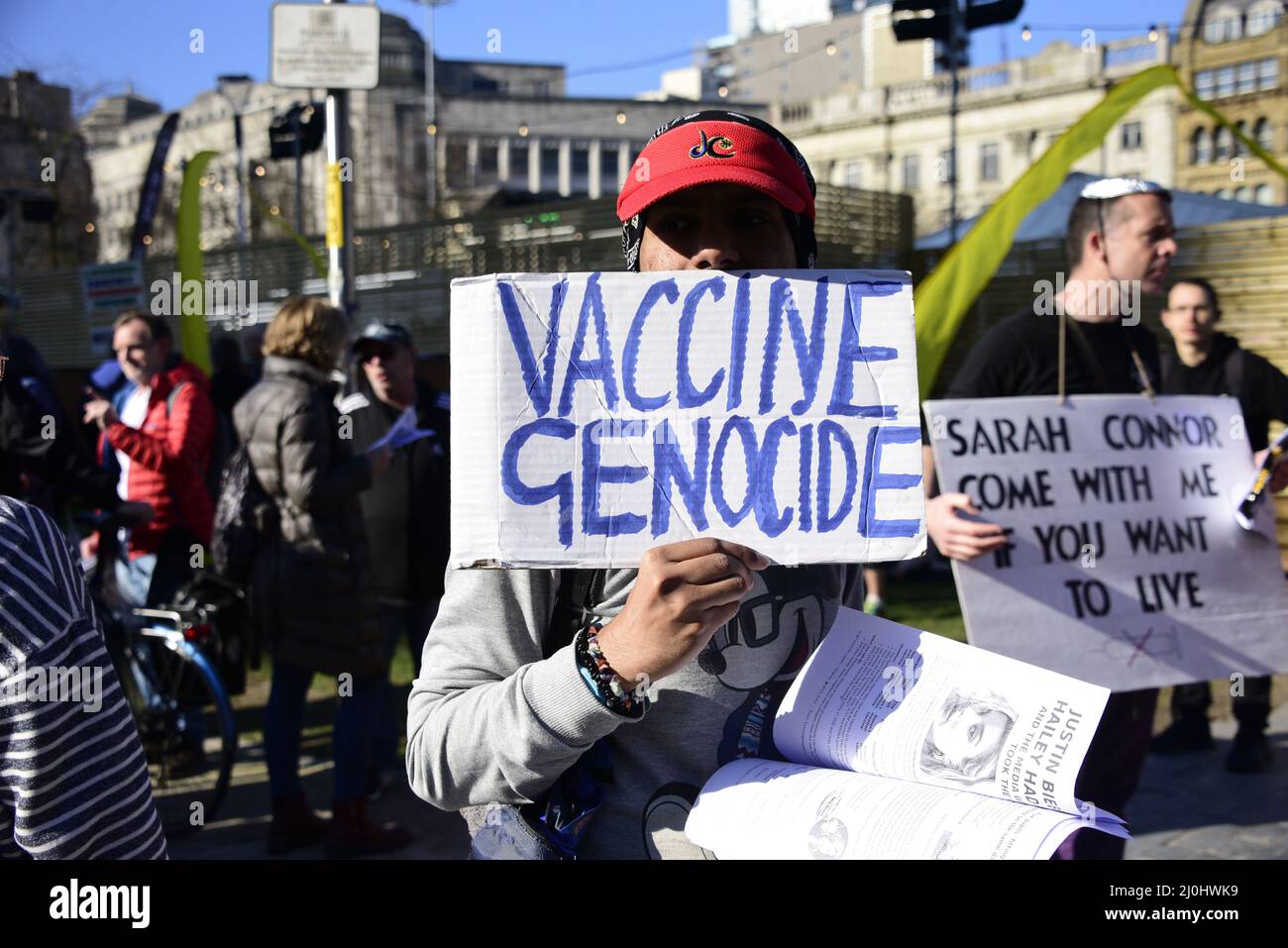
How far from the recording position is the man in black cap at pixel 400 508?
550 centimetres

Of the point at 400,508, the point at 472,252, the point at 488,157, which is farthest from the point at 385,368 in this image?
the point at 488,157

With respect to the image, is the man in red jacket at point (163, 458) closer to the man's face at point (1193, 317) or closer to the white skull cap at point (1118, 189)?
the white skull cap at point (1118, 189)

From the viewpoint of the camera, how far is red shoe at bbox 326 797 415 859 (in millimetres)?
4754

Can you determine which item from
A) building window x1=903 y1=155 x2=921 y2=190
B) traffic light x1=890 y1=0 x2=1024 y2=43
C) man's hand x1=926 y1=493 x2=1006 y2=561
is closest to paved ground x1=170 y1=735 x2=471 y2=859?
man's hand x1=926 y1=493 x2=1006 y2=561

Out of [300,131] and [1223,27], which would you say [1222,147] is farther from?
[300,131]

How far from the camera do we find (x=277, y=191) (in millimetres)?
34750

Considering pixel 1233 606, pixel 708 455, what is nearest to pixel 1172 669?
pixel 1233 606

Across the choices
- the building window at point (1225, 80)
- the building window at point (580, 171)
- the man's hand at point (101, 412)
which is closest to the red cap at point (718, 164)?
the man's hand at point (101, 412)

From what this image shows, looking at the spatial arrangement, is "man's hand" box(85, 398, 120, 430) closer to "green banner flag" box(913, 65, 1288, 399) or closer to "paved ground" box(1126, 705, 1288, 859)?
"green banner flag" box(913, 65, 1288, 399)

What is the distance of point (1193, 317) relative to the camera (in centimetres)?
566

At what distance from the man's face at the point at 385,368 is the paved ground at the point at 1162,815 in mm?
1837

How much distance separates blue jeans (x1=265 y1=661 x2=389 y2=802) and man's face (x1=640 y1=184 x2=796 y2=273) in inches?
138
